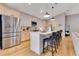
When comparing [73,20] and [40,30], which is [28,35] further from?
[73,20]

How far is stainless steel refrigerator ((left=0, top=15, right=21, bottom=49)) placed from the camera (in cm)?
Result: 437

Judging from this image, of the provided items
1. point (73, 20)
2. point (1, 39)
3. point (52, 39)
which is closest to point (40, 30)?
point (52, 39)

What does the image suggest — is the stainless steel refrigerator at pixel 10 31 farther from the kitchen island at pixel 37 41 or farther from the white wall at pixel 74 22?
the white wall at pixel 74 22

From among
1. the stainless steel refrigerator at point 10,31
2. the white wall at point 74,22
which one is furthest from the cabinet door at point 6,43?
the white wall at point 74,22

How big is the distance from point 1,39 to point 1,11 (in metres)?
1.06

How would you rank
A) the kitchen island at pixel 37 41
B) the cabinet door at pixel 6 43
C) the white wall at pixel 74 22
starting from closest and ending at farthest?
the white wall at pixel 74 22 → the kitchen island at pixel 37 41 → the cabinet door at pixel 6 43

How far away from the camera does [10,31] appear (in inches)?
185

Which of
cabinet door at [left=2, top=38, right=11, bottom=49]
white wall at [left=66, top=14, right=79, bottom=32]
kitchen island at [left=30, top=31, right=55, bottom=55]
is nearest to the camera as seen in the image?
white wall at [left=66, top=14, right=79, bottom=32]

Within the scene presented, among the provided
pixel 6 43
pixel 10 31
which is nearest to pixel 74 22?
pixel 10 31

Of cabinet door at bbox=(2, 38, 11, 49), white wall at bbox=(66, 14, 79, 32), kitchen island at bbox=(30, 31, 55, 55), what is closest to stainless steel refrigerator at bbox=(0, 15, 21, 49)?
cabinet door at bbox=(2, 38, 11, 49)

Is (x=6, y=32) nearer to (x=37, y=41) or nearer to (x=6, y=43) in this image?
(x=6, y=43)

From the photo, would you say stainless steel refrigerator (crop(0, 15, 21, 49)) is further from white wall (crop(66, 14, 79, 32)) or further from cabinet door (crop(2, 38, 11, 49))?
white wall (crop(66, 14, 79, 32))

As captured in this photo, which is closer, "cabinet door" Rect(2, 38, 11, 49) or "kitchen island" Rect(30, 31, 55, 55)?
"kitchen island" Rect(30, 31, 55, 55)

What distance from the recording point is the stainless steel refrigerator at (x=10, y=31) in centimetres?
437
